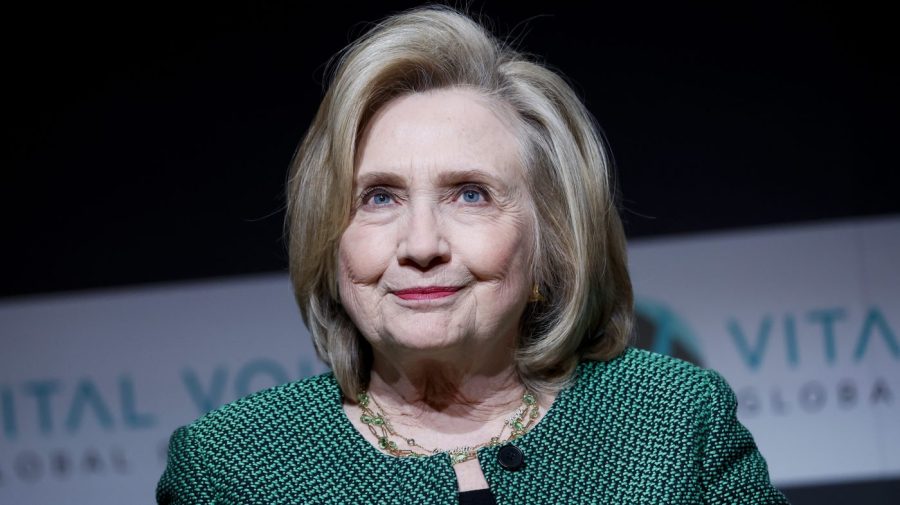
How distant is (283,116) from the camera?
3.14 metres

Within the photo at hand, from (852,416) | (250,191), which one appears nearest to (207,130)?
(250,191)

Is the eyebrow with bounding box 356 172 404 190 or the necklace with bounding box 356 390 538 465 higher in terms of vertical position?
the eyebrow with bounding box 356 172 404 190

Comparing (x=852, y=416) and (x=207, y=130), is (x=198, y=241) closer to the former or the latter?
Result: (x=207, y=130)

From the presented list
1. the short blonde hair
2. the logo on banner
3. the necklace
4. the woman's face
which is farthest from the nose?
the logo on banner

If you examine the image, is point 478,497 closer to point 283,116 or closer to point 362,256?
point 362,256

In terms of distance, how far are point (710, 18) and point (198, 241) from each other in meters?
1.48

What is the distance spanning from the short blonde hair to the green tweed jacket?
8 centimetres

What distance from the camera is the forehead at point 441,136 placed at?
1.67 m

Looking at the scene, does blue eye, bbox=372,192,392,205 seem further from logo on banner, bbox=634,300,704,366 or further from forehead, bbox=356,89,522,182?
logo on banner, bbox=634,300,704,366

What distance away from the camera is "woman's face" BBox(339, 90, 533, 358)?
1633mm

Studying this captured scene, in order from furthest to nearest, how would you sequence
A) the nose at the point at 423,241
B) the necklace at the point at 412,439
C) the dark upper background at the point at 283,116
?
the dark upper background at the point at 283,116 → the necklace at the point at 412,439 → the nose at the point at 423,241

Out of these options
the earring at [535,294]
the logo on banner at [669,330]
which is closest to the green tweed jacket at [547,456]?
the earring at [535,294]

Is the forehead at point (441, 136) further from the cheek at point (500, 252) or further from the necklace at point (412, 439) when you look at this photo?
the necklace at point (412, 439)

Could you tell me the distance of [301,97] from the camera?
314cm
